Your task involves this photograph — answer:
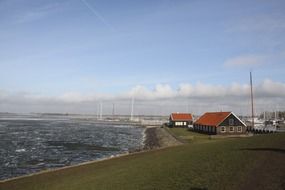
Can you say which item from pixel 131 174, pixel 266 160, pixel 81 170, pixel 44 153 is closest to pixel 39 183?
pixel 81 170

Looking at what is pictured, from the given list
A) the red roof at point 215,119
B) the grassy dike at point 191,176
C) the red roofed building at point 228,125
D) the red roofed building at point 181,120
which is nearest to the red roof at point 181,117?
the red roofed building at point 181,120

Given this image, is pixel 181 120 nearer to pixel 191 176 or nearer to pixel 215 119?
pixel 215 119

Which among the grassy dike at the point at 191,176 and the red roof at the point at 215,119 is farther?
the red roof at the point at 215,119

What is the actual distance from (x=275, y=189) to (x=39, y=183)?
18889mm

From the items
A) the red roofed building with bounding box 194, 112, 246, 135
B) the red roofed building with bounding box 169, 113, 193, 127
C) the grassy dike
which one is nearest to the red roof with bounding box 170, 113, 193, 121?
the red roofed building with bounding box 169, 113, 193, 127

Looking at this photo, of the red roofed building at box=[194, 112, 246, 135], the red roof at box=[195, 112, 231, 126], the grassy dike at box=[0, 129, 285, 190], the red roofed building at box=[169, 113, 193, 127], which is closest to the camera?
the grassy dike at box=[0, 129, 285, 190]

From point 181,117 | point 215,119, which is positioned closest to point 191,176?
point 215,119

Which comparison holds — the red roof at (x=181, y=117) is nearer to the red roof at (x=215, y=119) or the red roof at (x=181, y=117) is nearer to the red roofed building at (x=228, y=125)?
the red roof at (x=215, y=119)

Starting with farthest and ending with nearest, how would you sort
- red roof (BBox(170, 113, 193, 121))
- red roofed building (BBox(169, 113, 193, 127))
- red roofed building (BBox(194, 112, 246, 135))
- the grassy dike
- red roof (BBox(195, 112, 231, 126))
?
1. red roof (BBox(170, 113, 193, 121))
2. red roofed building (BBox(169, 113, 193, 127))
3. red roof (BBox(195, 112, 231, 126))
4. red roofed building (BBox(194, 112, 246, 135))
5. the grassy dike

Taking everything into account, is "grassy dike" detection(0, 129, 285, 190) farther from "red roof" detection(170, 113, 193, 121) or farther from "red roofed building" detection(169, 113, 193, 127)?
"red roof" detection(170, 113, 193, 121)

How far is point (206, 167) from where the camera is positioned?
2486cm

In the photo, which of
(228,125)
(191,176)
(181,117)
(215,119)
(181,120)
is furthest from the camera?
(181,117)

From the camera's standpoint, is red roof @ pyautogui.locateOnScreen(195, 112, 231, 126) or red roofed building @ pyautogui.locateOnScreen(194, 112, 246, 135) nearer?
red roofed building @ pyautogui.locateOnScreen(194, 112, 246, 135)

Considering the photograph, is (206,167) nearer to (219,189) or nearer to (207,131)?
(219,189)
